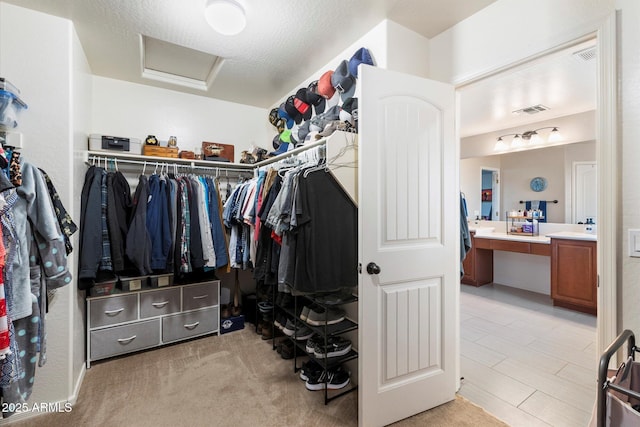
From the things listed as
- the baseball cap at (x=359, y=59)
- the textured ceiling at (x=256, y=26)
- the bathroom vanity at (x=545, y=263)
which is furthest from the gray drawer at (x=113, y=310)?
the bathroom vanity at (x=545, y=263)

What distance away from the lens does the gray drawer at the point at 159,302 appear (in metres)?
2.49

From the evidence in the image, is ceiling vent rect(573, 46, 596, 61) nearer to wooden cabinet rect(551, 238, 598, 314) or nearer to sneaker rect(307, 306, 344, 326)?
wooden cabinet rect(551, 238, 598, 314)

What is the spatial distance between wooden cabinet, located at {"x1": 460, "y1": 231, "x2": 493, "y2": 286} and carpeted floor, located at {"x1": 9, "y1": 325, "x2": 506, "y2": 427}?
296 centimetres

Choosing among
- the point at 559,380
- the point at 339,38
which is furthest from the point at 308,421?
the point at 339,38

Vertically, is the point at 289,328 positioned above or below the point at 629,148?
below

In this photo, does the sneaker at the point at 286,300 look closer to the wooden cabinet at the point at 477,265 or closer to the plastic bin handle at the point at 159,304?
the plastic bin handle at the point at 159,304

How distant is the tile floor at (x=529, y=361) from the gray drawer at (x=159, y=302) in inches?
94.1


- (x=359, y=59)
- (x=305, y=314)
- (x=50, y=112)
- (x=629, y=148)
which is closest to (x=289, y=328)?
(x=305, y=314)

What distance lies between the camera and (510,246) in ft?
13.0

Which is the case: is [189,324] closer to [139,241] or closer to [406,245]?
[139,241]

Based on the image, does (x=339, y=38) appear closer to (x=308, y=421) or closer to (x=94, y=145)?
(x=94, y=145)

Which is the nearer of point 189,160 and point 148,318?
point 148,318

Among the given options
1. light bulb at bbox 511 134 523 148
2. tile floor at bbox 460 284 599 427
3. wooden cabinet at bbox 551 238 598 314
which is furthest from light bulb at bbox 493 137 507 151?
tile floor at bbox 460 284 599 427

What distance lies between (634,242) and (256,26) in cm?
236
